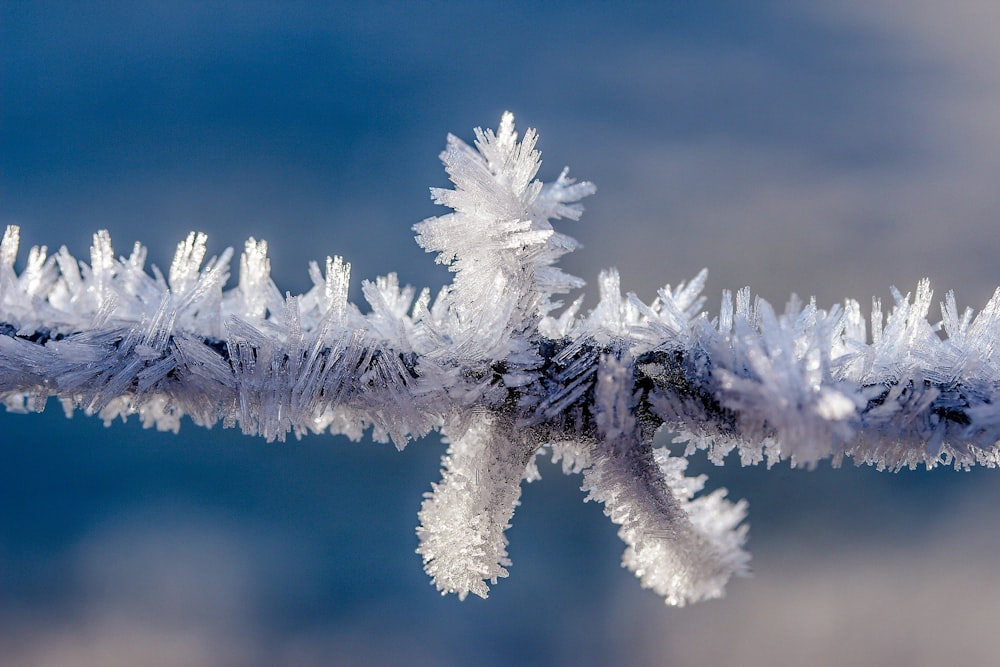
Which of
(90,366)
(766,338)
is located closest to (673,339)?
(766,338)

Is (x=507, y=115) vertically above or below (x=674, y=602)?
above

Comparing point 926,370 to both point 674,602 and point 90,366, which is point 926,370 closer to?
point 674,602

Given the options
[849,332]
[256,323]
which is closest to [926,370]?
[849,332]

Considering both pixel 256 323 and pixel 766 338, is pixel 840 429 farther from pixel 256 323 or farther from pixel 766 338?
pixel 256 323

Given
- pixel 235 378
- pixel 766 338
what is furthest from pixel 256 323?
pixel 766 338
